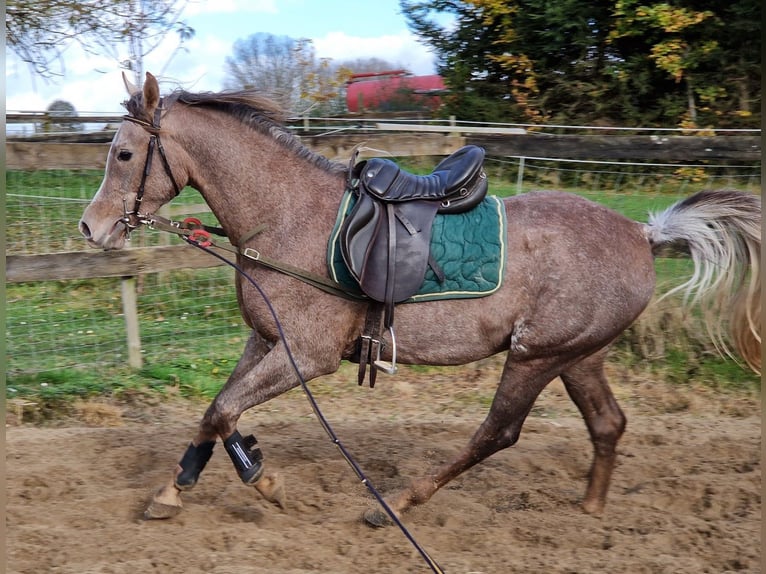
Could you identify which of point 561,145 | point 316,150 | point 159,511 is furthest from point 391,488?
point 561,145

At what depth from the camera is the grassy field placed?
6.14 m

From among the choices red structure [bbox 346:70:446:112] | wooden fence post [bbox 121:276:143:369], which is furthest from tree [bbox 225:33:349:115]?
wooden fence post [bbox 121:276:143:369]

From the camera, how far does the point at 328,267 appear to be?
12.8 ft

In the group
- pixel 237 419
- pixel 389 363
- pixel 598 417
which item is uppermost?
pixel 389 363

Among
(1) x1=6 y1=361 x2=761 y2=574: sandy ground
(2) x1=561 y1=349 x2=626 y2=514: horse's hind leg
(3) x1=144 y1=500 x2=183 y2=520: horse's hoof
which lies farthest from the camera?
(2) x1=561 y1=349 x2=626 y2=514: horse's hind leg

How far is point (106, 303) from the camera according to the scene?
24.2 ft

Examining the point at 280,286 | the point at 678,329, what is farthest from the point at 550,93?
the point at 280,286

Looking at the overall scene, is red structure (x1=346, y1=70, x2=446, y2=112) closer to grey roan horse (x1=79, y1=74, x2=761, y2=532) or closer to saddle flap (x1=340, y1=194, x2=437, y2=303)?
grey roan horse (x1=79, y1=74, x2=761, y2=532)

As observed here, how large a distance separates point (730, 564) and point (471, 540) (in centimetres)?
122

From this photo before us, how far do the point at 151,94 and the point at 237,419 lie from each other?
5.35 feet

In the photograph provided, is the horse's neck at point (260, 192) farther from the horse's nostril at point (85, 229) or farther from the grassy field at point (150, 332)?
the grassy field at point (150, 332)

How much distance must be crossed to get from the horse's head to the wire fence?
2691 millimetres

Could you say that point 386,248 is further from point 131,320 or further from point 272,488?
point 131,320

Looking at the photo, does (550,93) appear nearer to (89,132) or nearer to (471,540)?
(89,132)
